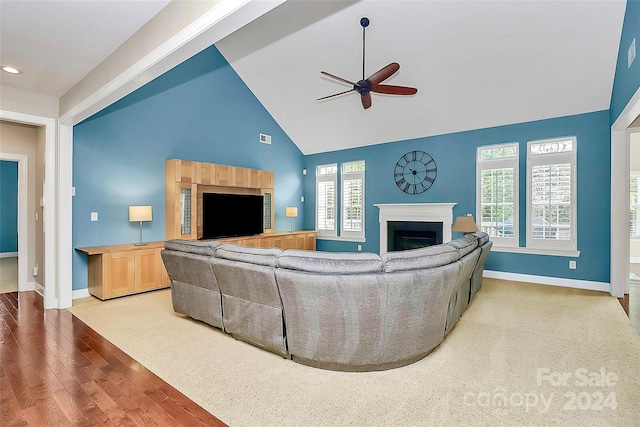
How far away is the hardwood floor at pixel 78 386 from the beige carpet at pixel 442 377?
117mm

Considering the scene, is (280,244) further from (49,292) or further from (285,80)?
(49,292)

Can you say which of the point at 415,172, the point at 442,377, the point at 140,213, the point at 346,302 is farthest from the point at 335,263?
the point at 415,172

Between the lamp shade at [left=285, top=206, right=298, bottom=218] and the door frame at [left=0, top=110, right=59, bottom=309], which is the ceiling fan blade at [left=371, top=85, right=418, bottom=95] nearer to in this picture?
the lamp shade at [left=285, top=206, right=298, bottom=218]

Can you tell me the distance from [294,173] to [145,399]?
6.46 metres

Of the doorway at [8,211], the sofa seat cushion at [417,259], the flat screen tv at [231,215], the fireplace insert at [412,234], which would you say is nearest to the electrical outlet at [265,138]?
the flat screen tv at [231,215]

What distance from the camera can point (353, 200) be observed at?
762 centimetres

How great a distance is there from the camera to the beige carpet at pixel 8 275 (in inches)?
205

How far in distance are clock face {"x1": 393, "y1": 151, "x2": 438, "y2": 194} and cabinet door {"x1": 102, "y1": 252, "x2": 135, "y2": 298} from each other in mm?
5084

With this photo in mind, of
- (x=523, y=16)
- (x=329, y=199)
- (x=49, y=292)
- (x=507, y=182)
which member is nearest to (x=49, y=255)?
(x=49, y=292)

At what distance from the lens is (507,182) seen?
562 cm

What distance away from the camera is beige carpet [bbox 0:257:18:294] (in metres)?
5.20

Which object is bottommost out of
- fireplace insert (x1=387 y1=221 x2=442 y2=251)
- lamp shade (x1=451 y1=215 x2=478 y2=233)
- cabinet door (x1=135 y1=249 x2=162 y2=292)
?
cabinet door (x1=135 y1=249 x2=162 y2=292)

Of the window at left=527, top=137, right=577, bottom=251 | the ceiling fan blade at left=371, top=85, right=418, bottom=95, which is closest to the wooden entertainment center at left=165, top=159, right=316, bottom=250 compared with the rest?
the ceiling fan blade at left=371, top=85, right=418, bottom=95

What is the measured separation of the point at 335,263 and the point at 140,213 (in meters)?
3.74
